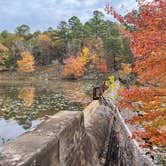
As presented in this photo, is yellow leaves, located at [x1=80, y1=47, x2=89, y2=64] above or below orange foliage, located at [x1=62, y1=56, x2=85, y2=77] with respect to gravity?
above

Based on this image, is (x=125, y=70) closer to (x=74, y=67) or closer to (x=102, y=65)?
(x=102, y=65)

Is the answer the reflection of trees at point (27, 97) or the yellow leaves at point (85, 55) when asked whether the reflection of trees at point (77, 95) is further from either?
the yellow leaves at point (85, 55)

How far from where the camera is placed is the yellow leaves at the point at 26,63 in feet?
264

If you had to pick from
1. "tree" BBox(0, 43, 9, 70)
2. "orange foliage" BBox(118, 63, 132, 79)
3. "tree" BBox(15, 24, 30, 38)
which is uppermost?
"tree" BBox(15, 24, 30, 38)

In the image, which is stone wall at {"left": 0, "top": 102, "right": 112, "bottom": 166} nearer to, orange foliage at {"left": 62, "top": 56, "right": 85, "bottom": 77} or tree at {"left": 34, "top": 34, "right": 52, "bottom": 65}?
orange foliage at {"left": 62, "top": 56, "right": 85, "bottom": 77}

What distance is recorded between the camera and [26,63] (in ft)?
264

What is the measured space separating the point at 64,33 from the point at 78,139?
85.0 metres

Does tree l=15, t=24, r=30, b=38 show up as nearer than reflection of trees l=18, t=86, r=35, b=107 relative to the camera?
No

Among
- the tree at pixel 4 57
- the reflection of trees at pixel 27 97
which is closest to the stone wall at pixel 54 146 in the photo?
the reflection of trees at pixel 27 97

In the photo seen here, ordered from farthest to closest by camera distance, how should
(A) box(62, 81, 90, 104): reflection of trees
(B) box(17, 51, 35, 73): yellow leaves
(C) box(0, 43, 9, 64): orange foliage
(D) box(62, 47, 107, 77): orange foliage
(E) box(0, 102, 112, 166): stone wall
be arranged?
(B) box(17, 51, 35, 73): yellow leaves < (C) box(0, 43, 9, 64): orange foliage < (D) box(62, 47, 107, 77): orange foliage < (A) box(62, 81, 90, 104): reflection of trees < (E) box(0, 102, 112, 166): stone wall

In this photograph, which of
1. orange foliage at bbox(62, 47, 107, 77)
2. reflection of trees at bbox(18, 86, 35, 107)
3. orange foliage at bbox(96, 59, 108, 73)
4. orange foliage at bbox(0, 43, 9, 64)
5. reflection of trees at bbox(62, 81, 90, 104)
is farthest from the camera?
orange foliage at bbox(0, 43, 9, 64)

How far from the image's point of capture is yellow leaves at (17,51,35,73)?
80438 mm

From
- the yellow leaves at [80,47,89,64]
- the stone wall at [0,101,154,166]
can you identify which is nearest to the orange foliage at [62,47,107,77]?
the yellow leaves at [80,47,89,64]

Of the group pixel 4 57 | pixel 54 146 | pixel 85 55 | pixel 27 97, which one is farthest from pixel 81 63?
pixel 54 146
